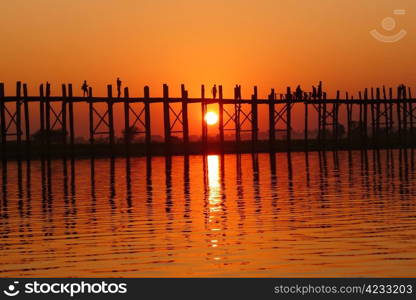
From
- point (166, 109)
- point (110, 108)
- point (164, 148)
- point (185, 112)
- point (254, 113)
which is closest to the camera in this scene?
point (110, 108)

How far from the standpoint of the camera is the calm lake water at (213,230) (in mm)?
13750

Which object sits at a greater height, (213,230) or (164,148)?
(213,230)

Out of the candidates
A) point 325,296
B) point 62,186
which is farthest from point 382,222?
point 62,186

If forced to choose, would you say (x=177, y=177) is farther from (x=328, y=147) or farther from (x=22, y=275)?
(x=328, y=147)

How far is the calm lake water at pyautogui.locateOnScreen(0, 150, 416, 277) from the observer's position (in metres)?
13.8

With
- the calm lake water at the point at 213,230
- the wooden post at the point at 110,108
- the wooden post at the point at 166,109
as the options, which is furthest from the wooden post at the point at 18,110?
the calm lake water at the point at 213,230

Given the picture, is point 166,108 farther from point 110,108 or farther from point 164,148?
point 164,148

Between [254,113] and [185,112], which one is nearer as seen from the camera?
[185,112]

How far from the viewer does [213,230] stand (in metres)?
18.0

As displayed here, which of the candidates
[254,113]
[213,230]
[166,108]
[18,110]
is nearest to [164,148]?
[254,113]

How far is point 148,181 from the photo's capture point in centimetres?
3541

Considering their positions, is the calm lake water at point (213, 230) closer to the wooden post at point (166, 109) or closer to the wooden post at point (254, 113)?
the wooden post at point (166, 109)

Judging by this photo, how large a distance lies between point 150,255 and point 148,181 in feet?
67.4

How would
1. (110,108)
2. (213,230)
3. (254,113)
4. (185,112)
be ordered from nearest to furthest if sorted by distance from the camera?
(213,230) → (110,108) → (185,112) → (254,113)
